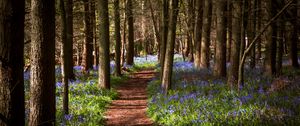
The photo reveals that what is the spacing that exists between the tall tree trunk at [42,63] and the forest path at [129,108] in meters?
4.81

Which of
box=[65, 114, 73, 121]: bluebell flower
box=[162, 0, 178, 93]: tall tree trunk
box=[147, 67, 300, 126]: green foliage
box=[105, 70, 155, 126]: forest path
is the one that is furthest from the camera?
box=[162, 0, 178, 93]: tall tree trunk

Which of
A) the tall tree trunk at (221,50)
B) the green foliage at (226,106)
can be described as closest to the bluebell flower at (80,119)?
the green foliage at (226,106)

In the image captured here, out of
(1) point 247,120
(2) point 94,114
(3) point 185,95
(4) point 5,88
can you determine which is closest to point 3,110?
(4) point 5,88

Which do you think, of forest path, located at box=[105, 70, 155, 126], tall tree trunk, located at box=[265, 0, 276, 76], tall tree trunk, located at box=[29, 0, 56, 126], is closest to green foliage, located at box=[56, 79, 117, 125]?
forest path, located at box=[105, 70, 155, 126]

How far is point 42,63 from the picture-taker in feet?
22.8

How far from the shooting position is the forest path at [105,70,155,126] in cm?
1218

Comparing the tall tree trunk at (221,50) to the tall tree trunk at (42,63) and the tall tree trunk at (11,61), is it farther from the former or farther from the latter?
the tall tree trunk at (11,61)

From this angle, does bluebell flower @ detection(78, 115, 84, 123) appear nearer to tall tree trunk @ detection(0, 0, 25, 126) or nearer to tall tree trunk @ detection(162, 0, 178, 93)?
tall tree trunk @ detection(162, 0, 178, 93)

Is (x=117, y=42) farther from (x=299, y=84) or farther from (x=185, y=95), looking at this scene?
(x=299, y=84)

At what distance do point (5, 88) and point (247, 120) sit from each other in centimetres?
537

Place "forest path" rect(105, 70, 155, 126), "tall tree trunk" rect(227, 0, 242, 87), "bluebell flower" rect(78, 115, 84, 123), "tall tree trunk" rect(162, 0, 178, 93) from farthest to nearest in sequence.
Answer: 1. "tall tree trunk" rect(227, 0, 242, 87)
2. "tall tree trunk" rect(162, 0, 178, 93)
3. "forest path" rect(105, 70, 155, 126)
4. "bluebell flower" rect(78, 115, 84, 123)

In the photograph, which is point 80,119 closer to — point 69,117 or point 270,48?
point 69,117

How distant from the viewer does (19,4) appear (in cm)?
570

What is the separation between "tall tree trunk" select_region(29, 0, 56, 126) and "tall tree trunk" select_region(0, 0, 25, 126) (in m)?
1.02
